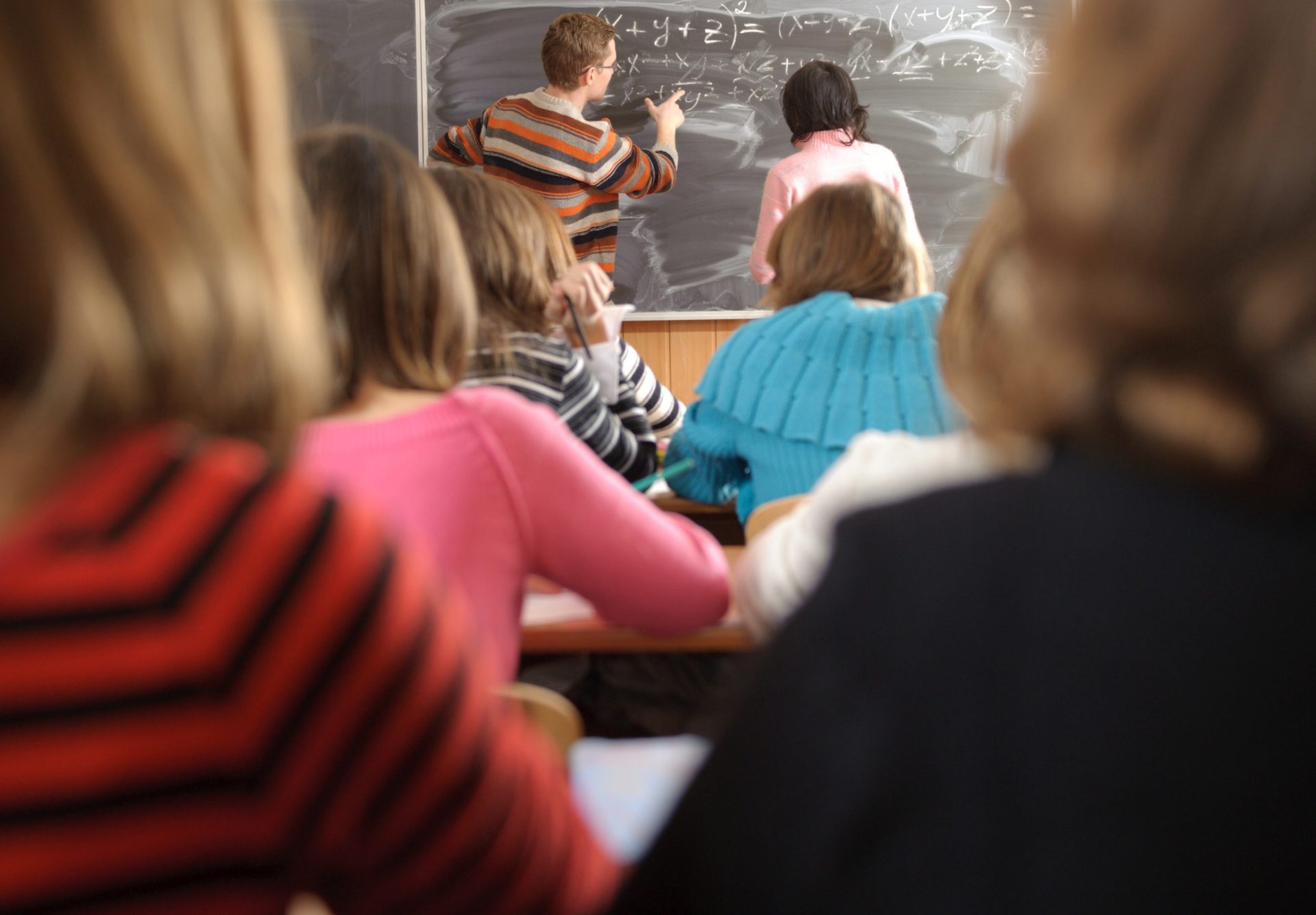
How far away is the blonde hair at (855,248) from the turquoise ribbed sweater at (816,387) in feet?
0.27

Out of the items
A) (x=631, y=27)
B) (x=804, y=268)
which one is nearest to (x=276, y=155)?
(x=804, y=268)

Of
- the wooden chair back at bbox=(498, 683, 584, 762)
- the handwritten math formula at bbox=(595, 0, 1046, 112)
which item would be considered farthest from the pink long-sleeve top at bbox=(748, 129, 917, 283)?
the wooden chair back at bbox=(498, 683, 584, 762)

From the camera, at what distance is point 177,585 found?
0.38 meters

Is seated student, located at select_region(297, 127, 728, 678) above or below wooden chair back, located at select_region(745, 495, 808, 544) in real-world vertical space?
above

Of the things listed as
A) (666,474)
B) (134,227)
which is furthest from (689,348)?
(134,227)

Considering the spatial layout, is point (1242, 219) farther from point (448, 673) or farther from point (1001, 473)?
point (448, 673)

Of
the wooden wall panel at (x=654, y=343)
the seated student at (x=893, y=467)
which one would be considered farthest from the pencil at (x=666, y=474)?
the wooden wall panel at (x=654, y=343)

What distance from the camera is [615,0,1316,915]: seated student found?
35 centimetres

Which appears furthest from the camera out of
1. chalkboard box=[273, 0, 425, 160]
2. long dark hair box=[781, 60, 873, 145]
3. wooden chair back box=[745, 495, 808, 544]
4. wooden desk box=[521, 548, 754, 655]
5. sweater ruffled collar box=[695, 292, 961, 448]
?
chalkboard box=[273, 0, 425, 160]

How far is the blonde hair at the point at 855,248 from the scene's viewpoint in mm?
2111

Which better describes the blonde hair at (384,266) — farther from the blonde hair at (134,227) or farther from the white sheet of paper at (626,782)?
the blonde hair at (134,227)

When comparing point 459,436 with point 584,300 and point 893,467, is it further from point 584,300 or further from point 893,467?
point 584,300

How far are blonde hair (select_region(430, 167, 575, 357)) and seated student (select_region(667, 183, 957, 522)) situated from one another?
0.42 meters

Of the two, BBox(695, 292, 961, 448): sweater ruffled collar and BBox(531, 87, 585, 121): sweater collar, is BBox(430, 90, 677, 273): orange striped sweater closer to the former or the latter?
BBox(531, 87, 585, 121): sweater collar
